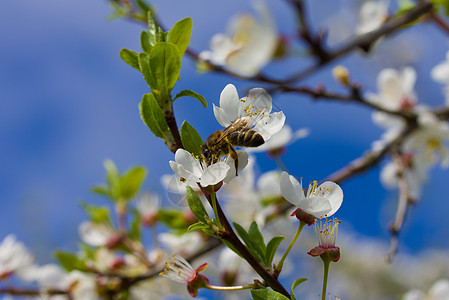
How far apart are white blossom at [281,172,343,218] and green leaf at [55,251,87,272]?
3.27 ft

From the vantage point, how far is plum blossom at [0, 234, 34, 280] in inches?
65.6

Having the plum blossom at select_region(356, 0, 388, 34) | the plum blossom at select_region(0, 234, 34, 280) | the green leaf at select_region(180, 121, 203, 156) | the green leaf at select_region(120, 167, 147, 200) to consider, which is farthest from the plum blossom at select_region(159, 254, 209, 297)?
the plum blossom at select_region(356, 0, 388, 34)

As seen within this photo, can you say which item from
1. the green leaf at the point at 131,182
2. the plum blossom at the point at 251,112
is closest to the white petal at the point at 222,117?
the plum blossom at the point at 251,112

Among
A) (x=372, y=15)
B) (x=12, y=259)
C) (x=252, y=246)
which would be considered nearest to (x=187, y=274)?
(x=252, y=246)

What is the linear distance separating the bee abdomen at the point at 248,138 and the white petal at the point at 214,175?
0.07 meters

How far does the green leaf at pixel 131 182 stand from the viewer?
65.3 inches

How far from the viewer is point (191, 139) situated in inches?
26.4

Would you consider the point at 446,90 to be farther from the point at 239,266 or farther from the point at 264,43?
the point at 239,266

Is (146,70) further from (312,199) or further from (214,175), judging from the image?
(312,199)

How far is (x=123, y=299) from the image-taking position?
4.85ft

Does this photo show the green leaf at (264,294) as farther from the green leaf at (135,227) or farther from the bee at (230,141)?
the green leaf at (135,227)

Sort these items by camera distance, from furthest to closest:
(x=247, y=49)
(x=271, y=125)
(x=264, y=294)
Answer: (x=247, y=49) < (x=271, y=125) < (x=264, y=294)

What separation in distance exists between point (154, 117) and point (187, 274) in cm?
28

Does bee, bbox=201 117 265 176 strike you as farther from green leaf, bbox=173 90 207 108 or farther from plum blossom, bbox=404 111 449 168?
plum blossom, bbox=404 111 449 168
